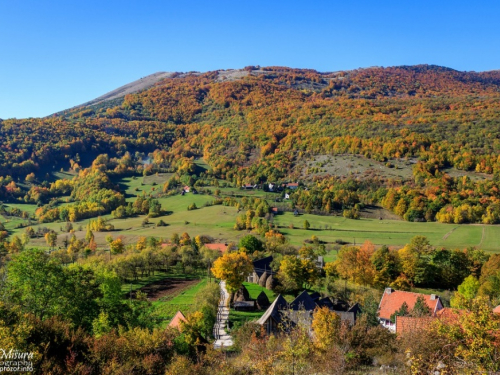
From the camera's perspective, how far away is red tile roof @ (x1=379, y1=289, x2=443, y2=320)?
1425 inches

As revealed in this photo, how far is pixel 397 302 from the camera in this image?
37.5 metres

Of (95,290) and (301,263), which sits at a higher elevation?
(95,290)

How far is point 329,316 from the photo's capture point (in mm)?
23422

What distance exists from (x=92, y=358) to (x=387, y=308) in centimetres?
3064

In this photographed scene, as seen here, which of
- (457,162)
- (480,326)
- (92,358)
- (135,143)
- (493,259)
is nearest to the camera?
(480,326)

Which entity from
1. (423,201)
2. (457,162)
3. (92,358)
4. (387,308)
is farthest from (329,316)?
(457,162)

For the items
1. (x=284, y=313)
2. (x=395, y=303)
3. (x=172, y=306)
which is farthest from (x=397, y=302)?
(x=172, y=306)

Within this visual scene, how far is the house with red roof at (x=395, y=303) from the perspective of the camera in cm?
3588

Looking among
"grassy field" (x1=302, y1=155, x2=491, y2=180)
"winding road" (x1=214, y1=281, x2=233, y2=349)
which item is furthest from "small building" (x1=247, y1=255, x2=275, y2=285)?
"grassy field" (x1=302, y1=155, x2=491, y2=180)

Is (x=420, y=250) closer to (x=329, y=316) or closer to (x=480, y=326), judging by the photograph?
(x=329, y=316)

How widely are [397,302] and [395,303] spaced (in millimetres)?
248

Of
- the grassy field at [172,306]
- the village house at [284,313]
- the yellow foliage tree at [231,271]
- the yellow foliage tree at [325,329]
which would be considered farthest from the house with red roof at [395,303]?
the grassy field at [172,306]

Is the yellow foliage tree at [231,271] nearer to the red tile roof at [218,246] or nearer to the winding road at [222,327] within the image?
the winding road at [222,327]

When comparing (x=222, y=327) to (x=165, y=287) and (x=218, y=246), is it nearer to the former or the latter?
(x=165, y=287)
